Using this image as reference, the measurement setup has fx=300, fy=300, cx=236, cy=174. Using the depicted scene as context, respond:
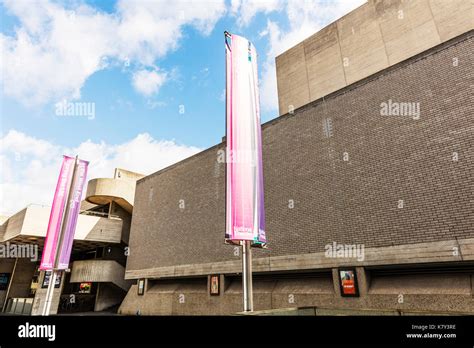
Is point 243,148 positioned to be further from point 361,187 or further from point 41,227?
point 41,227

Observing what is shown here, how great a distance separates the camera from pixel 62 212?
1739 cm

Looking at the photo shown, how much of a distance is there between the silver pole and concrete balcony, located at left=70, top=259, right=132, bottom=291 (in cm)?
2264

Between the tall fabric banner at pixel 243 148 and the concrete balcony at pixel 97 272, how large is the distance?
22.7 m

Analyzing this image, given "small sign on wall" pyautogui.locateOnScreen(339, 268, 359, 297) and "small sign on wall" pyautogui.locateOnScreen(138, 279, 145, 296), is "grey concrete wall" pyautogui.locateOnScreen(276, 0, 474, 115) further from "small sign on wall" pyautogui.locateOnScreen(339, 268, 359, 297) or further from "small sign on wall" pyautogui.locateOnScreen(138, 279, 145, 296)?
"small sign on wall" pyautogui.locateOnScreen(138, 279, 145, 296)

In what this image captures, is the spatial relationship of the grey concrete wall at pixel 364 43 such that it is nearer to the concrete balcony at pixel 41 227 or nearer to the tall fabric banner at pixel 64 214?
the tall fabric banner at pixel 64 214

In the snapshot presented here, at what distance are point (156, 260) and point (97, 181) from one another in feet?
35.6

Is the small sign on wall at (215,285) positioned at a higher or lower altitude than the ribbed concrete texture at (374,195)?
lower

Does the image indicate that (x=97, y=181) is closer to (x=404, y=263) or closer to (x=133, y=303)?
(x=133, y=303)

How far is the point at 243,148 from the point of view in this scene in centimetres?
901

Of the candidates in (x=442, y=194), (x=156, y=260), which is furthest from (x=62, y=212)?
(x=442, y=194)

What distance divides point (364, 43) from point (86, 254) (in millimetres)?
33378
